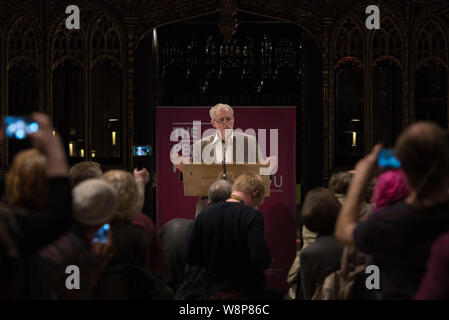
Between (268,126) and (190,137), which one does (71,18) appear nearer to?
(190,137)

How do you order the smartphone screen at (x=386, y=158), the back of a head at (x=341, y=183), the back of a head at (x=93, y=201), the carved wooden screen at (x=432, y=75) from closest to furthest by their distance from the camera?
the smartphone screen at (x=386, y=158) < the back of a head at (x=93, y=201) < the back of a head at (x=341, y=183) < the carved wooden screen at (x=432, y=75)

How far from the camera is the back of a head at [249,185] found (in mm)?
4324

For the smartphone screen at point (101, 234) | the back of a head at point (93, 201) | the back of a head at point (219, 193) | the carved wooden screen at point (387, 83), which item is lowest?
the smartphone screen at point (101, 234)

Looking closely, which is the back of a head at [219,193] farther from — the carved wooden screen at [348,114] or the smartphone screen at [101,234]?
the carved wooden screen at [348,114]

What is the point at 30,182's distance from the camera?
2043 millimetres

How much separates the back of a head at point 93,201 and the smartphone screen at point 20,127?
0.42 m

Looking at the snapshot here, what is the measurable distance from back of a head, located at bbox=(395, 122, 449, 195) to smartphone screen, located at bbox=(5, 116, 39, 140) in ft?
4.24

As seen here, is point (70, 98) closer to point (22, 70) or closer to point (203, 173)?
point (22, 70)

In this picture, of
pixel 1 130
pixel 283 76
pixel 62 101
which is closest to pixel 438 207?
pixel 1 130

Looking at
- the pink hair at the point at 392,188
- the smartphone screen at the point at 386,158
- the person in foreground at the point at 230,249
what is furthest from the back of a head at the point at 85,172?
the smartphone screen at the point at 386,158

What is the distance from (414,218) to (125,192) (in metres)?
1.47

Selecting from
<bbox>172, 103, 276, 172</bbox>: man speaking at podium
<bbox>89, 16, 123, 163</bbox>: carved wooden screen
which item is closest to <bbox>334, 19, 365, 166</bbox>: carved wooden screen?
<bbox>172, 103, 276, 172</bbox>: man speaking at podium

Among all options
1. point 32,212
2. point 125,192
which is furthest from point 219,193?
point 32,212

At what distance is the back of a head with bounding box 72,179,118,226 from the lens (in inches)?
95.5
